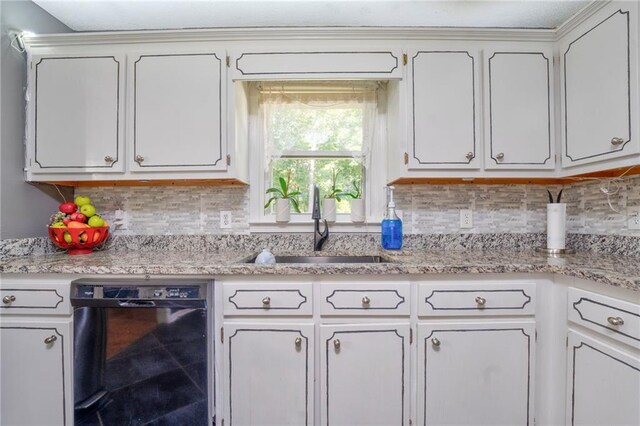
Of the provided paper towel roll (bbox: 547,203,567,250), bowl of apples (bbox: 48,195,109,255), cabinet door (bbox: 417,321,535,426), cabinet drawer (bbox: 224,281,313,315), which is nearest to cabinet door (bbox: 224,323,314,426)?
cabinet drawer (bbox: 224,281,313,315)

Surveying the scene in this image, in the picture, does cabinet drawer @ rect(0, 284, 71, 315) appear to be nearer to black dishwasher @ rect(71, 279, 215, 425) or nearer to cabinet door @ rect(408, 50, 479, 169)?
black dishwasher @ rect(71, 279, 215, 425)

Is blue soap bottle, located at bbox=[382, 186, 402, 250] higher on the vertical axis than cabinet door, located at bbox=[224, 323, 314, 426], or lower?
higher

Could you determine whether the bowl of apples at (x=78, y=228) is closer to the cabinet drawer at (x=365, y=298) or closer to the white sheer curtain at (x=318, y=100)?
the white sheer curtain at (x=318, y=100)

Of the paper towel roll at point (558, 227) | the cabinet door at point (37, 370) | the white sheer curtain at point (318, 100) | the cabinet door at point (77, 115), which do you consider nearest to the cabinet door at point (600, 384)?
the paper towel roll at point (558, 227)

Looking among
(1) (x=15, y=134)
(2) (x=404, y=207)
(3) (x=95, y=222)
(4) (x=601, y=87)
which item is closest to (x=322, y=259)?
(2) (x=404, y=207)

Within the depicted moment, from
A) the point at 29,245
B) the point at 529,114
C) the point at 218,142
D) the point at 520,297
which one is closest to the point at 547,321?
the point at 520,297

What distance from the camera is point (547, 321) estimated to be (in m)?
1.25

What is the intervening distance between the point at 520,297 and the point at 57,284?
6.59 feet

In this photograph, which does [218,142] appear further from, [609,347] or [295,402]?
[609,347]

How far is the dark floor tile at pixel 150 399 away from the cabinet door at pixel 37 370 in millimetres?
258

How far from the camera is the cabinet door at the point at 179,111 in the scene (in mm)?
1560

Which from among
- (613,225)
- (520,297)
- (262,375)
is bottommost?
(262,375)

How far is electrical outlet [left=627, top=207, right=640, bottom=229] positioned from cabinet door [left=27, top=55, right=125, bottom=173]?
8.69ft

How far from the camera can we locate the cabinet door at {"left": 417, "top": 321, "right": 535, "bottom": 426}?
124 cm
